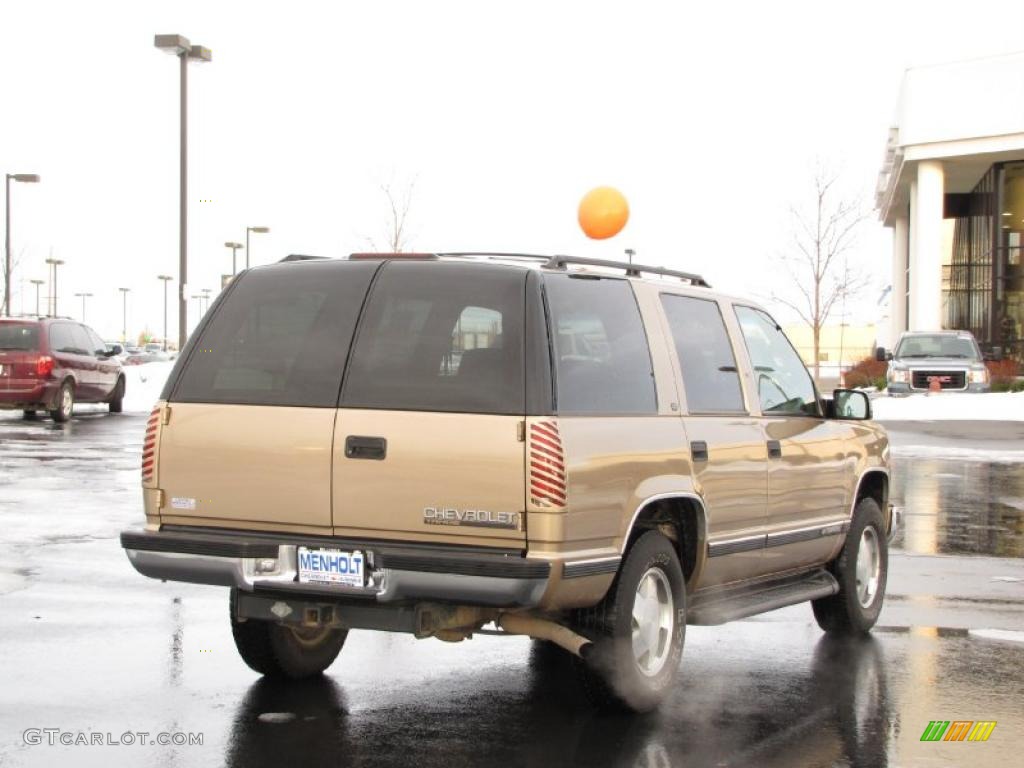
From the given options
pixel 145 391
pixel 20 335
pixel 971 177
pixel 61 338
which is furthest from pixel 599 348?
pixel 971 177

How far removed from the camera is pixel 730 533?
7207 millimetres

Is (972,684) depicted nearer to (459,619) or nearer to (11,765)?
(459,619)

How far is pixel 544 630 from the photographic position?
6.23 m

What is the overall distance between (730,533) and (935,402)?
25800mm

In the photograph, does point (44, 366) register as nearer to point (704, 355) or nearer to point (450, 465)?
point (704, 355)

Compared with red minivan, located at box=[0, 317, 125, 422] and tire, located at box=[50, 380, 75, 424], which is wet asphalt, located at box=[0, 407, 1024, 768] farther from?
tire, located at box=[50, 380, 75, 424]

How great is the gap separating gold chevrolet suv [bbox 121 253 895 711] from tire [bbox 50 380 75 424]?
20720 mm

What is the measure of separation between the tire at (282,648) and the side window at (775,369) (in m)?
2.64

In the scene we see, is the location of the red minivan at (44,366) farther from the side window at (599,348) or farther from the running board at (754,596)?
the side window at (599,348)

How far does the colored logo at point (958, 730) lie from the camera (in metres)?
6.16

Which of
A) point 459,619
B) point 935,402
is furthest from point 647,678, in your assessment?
point 935,402

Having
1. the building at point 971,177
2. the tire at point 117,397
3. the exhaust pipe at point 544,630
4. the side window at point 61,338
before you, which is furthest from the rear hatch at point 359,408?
the building at point 971,177

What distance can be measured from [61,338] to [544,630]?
22.7 metres
